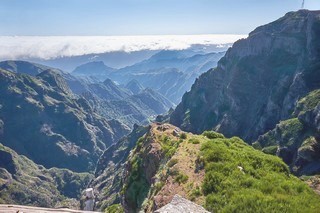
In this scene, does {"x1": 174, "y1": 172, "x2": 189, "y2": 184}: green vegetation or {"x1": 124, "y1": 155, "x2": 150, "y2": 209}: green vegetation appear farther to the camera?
{"x1": 124, "y1": 155, "x2": 150, "y2": 209}: green vegetation

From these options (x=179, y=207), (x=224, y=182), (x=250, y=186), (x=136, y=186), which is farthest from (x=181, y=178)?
(x=136, y=186)

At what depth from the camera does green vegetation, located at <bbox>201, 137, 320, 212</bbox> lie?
2897 cm

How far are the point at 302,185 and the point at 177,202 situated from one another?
15.2 m

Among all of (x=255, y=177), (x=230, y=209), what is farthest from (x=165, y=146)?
(x=230, y=209)

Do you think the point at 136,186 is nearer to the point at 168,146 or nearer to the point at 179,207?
the point at 168,146

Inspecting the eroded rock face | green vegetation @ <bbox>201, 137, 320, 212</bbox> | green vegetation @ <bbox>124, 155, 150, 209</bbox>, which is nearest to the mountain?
green vegetation @ <bbox>201, 137, 320, 212</bbox>

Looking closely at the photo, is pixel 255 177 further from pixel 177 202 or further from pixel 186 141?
pixel 186 141

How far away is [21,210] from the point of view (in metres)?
29.0

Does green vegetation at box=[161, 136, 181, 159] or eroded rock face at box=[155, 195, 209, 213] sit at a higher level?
eroded rock face at box=[155, 195, 209, 213]

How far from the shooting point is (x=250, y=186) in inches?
1310

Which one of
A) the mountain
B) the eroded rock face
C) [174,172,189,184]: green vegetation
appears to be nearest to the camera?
the eroded rock face

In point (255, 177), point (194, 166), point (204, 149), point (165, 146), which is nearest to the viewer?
point (255, 177)

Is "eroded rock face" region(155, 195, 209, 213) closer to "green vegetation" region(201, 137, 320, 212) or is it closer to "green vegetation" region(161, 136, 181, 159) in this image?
"green vegetation" region(201, 137, 320, 212)

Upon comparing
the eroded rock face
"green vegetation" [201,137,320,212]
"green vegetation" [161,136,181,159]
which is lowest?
"green vegetation" [161,136,181,159]
